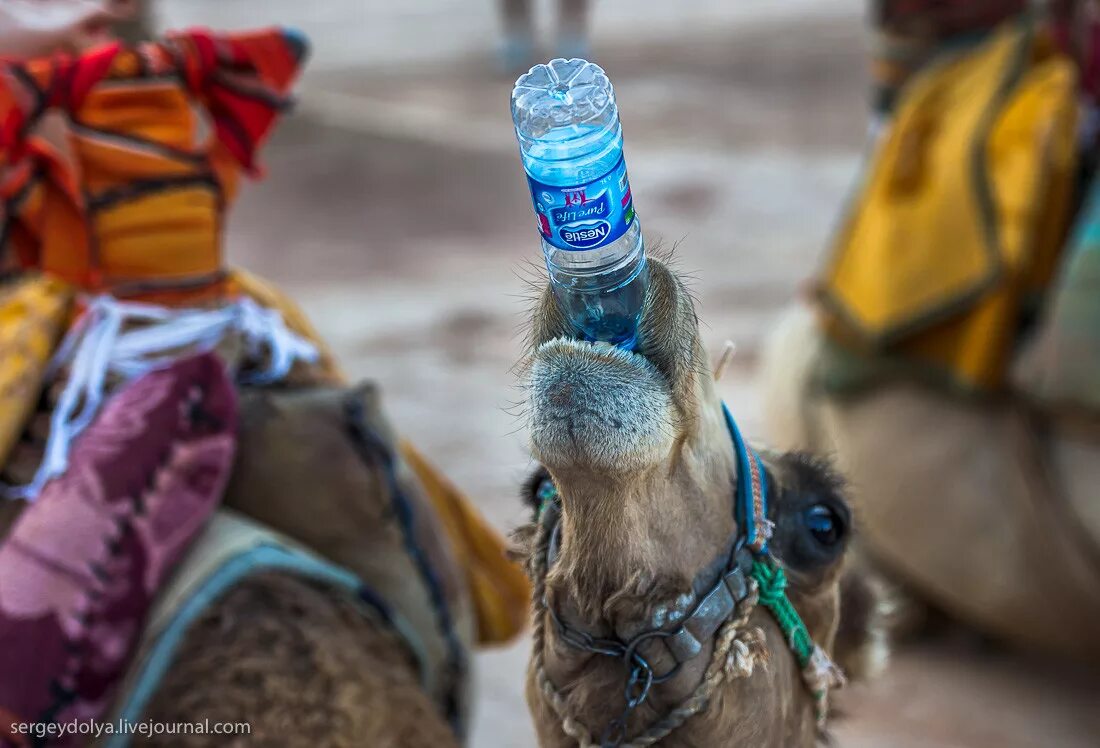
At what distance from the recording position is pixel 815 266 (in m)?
5.48

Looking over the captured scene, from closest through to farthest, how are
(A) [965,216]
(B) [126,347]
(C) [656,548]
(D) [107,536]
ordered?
(C) [656,548], (D) [107,536], (B) [126,347], (A) [965,216]

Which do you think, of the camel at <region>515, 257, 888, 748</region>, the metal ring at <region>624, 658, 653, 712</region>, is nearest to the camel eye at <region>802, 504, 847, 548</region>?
the camel at <region>515, 257, 888, 748</region>

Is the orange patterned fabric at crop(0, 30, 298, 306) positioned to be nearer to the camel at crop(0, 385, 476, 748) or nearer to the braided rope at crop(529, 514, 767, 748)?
the camel at crop(0, 385, 476, 748)

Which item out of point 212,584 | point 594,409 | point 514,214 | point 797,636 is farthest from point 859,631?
point 514,214

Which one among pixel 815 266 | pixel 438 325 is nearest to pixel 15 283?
pixel 438 325

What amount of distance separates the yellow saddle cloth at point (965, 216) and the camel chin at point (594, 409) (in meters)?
2.09

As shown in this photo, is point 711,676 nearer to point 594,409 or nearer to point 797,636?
point 797,636

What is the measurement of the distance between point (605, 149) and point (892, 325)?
2.20 m

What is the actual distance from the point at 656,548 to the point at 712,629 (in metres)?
0.09

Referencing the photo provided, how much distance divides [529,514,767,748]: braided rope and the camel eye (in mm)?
108

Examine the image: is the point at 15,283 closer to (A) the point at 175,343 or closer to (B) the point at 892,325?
(A) the point at 175,343

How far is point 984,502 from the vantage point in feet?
9.22

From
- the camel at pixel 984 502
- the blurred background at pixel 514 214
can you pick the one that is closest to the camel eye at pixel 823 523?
the camel at pixel 984 502

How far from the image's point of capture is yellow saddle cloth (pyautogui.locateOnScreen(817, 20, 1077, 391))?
274cm
